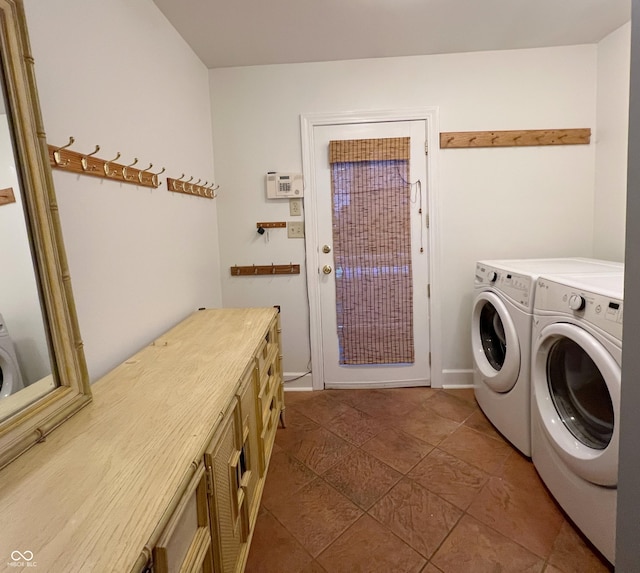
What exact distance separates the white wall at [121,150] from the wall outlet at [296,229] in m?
0.65

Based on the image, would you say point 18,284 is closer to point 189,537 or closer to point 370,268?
point 189,537

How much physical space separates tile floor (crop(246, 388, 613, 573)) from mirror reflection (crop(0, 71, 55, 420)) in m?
0.99

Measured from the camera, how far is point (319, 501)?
5.03 feet

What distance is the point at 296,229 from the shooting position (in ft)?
8.09

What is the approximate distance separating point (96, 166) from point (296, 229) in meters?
1.39

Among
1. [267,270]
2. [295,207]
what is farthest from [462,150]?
[267,270]

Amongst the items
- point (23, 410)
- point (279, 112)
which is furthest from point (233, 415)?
point (279, 112)

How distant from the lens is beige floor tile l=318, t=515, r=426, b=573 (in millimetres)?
1233

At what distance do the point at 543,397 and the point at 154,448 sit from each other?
152 cm

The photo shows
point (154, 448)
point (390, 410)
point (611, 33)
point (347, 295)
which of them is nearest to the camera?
point (154, 448)

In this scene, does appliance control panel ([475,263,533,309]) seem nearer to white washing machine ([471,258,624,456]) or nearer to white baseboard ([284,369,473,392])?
white washing machine ([471,258,624,456])

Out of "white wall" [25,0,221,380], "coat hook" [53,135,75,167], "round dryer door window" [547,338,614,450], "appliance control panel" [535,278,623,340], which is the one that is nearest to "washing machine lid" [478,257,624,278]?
"appliance control panel" [535,278,623,340]

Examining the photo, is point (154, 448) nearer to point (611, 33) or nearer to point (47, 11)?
point (47, 11)

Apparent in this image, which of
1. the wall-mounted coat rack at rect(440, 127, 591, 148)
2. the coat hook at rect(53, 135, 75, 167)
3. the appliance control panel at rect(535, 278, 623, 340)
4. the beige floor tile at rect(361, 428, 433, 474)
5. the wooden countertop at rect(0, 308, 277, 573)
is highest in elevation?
the wall-mounted coat rack at rect(440, 127, 591, 148)
